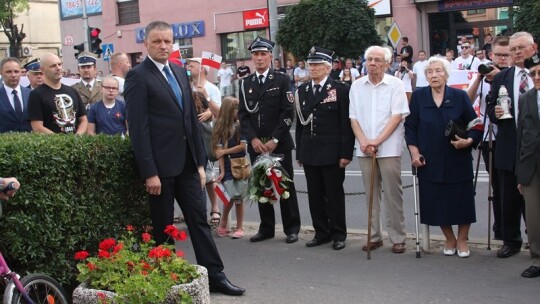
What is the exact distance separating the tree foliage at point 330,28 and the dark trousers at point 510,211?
1956 cm

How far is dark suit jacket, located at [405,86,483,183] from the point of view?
771 centimetres

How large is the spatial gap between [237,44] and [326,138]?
31.1 metres

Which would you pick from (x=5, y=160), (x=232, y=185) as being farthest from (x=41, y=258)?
(x=232, y=185)

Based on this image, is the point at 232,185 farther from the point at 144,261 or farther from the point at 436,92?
the point at 144,261

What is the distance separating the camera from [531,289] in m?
6.55

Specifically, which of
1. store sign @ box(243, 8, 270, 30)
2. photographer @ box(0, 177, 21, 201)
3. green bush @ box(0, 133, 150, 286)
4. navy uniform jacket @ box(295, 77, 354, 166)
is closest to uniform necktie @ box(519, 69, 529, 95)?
navy uniform jacket @ box(295, 77, 354, 166)

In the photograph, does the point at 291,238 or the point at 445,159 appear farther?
the point at 291,238

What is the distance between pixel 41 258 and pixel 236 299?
168cm

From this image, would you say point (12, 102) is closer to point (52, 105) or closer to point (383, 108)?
point (52, 105)

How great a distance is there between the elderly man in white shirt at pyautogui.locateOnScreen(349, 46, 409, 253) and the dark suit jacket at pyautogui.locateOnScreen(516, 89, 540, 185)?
1.37 m

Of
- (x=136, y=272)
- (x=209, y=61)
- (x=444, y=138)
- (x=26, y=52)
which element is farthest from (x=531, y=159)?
(x=26, y=52)

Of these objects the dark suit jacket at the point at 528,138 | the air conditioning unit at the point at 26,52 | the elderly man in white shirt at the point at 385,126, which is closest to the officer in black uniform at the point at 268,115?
the elderly man in white shirt at the point at 385,126

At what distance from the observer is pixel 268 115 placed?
8828 mm

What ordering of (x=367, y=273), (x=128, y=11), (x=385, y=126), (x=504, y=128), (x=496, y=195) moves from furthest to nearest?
(x=128, y=11), (x=496, y=195), (x=385, y=126), (x=504, y=128), (x=367, y=273)
